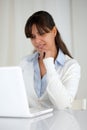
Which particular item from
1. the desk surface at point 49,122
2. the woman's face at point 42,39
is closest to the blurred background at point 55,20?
the woman's face at point 42,39

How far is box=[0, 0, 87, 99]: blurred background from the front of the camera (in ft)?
9.23

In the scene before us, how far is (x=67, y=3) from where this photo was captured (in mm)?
2879

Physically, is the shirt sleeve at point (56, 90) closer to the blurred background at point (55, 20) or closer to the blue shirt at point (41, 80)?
the blue shirt at point (41, 80)

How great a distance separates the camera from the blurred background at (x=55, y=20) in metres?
2.81

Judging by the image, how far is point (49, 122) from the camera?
112 cm

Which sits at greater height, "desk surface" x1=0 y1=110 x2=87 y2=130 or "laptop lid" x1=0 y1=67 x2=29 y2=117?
"laptop lid" x1=0 y1=67 x2=29 y2=117

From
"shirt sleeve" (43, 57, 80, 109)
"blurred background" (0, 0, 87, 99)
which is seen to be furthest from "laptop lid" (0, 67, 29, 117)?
"blurred background" (0, 0, 87, 99)

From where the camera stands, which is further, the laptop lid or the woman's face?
the woman's face

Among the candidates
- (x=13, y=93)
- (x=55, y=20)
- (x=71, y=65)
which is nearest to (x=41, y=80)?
(x=71, y=65)

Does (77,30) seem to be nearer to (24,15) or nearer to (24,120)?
(24,15)

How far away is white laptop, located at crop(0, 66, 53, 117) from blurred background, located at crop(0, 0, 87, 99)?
1612 millimetres

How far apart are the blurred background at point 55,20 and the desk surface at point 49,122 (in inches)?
61.1

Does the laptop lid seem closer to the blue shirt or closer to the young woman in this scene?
the young woman

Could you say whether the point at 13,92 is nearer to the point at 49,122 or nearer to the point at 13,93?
the point at 13,93
